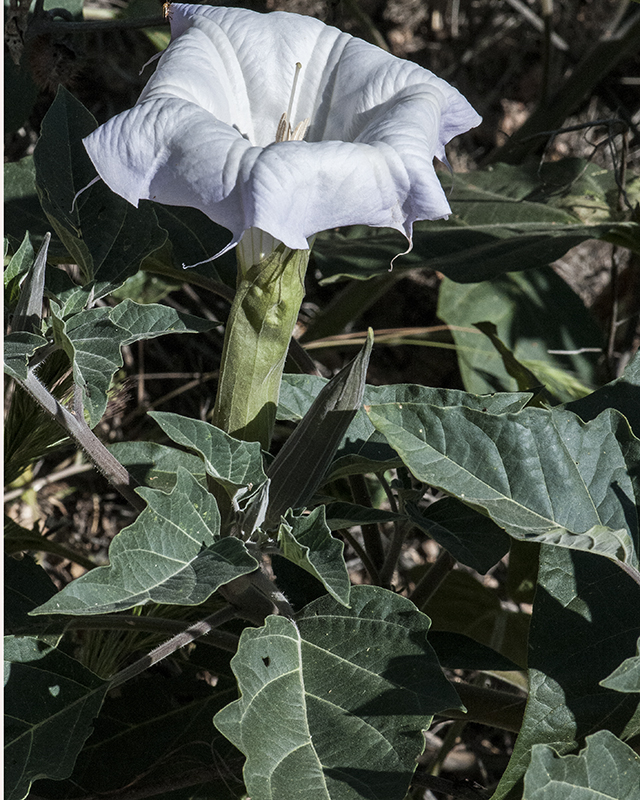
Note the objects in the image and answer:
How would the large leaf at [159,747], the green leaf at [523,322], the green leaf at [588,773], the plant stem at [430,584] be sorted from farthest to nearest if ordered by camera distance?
the green leaf at [523,322] < the plant stem at [430,584] < the large leaf at [159,747] < the green leaf at [588,773]

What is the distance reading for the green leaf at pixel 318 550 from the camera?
72cm

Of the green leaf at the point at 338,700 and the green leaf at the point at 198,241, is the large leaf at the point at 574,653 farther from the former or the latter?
the green leaf at the point at 198,241

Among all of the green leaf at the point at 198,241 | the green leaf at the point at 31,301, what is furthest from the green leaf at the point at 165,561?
the green leaf at the point at 198,241

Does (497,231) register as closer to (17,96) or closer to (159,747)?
(17,96)

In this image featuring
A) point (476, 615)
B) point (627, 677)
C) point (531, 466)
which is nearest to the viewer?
point (627, 677)

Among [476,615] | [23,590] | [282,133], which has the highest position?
[282,133]

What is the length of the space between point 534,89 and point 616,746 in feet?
7.51

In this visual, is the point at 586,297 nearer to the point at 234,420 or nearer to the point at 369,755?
the point at 234,420

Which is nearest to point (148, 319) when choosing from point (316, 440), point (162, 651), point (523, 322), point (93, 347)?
point (93, 347)

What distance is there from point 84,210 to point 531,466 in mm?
640

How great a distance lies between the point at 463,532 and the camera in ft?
2.97

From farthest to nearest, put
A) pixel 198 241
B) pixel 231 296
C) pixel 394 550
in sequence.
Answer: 1. pixel 198 241
2. pixel 231 296
3. pixel 394 550

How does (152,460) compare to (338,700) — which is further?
(152,460)

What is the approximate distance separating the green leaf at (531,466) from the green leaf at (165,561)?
0.19 meters
